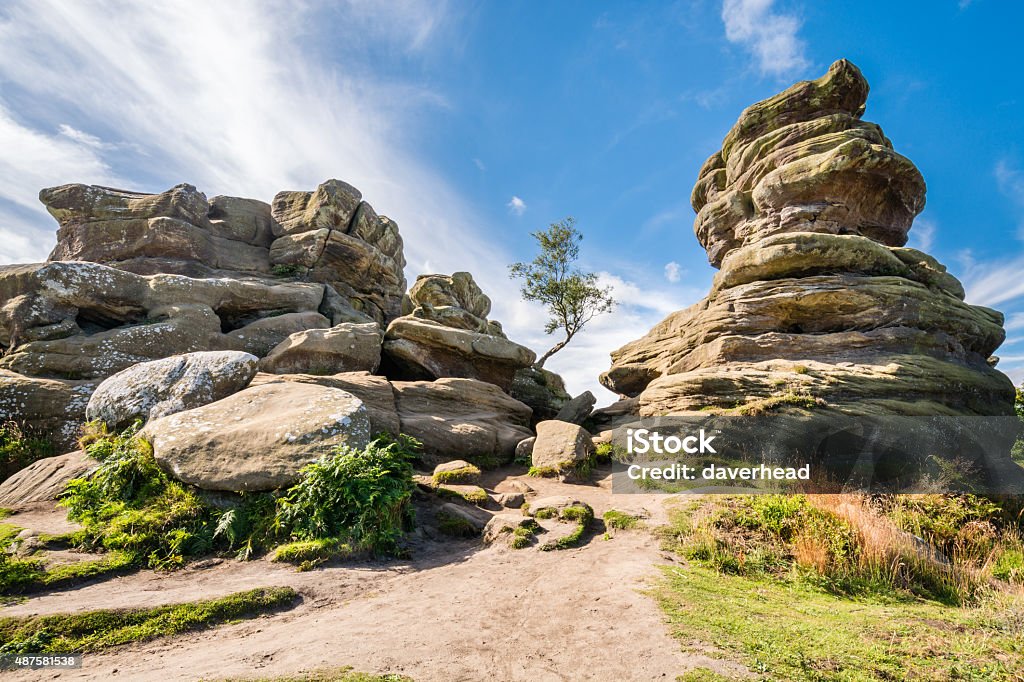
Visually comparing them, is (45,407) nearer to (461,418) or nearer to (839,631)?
(461,418)

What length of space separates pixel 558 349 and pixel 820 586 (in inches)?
1350

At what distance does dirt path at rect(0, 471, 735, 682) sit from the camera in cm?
479

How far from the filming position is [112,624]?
5.63 meters

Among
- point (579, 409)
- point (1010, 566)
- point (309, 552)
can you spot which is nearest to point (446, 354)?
point (579, 409)

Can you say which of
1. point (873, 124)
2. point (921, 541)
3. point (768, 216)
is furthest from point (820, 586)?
point (873, 124)

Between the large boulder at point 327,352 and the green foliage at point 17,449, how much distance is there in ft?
22.7

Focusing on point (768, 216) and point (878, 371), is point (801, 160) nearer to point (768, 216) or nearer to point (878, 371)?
point (768, 216)

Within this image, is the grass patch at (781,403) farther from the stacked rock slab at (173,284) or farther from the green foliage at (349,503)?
the stacked rock slab at (173,284)

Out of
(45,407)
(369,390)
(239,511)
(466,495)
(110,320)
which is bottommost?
(239,511)

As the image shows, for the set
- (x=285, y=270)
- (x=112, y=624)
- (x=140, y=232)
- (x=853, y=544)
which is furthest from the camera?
(x=285, y=270)

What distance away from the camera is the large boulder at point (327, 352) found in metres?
19.3

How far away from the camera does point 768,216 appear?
24.1 m

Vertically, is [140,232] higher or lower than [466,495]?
higher

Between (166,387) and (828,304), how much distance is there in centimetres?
2532
